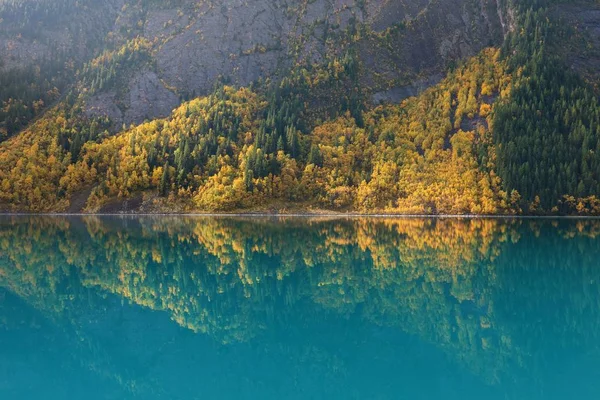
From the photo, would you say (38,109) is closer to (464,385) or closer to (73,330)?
(73,330)

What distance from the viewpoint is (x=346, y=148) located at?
157 metres

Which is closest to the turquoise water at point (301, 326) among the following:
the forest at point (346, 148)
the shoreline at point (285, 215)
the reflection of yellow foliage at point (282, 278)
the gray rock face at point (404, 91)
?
the reflection of yellow foliage at point (282, 278)

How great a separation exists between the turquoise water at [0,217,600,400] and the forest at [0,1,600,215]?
77.7 m

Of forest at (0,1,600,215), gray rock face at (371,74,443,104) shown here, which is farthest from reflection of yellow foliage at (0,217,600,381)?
gray rock face at (371,74,443,104)

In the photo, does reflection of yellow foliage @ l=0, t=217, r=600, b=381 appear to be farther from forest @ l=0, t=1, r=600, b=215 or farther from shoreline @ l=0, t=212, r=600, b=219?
forest @ l=0, t=1, r=600, b=215

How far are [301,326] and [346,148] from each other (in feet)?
436

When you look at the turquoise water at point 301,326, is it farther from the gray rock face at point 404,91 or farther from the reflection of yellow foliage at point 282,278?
the gray rock face at point 404,91

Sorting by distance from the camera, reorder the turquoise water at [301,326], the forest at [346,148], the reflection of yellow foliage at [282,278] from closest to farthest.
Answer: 1. the turquoise water at [301,326]
2. the reflection of yellow foliage at [282,278]
3. the forest at [346,148]

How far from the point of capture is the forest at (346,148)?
126 m

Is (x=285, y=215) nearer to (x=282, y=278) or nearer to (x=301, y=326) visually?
(x=282, y=278)

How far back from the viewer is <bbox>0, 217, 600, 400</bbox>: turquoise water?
766 inches

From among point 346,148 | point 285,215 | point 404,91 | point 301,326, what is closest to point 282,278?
point 301,326

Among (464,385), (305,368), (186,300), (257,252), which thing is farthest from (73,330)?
(257,252)

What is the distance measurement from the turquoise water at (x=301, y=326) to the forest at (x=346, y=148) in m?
77.7
